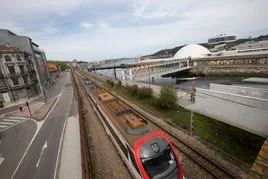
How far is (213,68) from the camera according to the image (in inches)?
2314

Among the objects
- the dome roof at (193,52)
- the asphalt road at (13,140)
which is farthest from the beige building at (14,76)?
the dome roof at (193,52)

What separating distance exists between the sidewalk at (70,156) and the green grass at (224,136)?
11052 mm

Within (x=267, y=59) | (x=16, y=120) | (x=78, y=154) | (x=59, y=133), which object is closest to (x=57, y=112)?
(x=16, y=120)

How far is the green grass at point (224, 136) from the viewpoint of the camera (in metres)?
10.3

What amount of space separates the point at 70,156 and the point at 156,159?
936cm

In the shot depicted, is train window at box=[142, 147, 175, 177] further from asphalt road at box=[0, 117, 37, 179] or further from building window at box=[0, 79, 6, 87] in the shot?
building window at box=[0, 79, 6, 87]

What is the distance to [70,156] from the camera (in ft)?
39.6

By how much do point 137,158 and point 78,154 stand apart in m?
8.28

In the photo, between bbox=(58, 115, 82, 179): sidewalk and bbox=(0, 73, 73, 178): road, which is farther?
bbox=(0, 73, 73, 178): road

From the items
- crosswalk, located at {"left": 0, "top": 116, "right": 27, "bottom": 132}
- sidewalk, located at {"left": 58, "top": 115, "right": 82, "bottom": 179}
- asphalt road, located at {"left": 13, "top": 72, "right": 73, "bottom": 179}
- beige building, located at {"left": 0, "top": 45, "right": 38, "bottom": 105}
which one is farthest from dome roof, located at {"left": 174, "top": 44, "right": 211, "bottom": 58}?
crosswalk, located at {"left": 0, "top": 116, "right": 27, "bottom": 132}

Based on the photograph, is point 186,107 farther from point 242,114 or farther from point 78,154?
point 78,154

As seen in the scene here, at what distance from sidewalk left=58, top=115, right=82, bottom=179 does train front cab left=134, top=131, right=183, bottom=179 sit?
252 inches

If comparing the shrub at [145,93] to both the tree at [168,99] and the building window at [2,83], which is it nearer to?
the tree at [168,99]

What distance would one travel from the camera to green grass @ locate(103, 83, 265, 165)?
1028 cm
